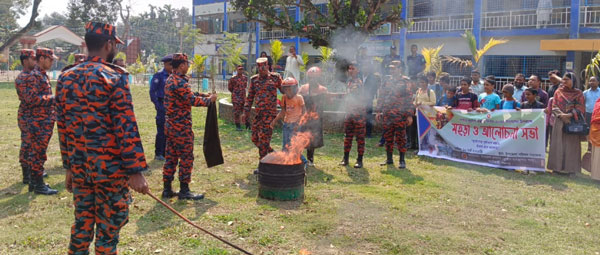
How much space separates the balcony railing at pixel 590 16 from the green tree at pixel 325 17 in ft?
40.3

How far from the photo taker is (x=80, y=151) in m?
3.37

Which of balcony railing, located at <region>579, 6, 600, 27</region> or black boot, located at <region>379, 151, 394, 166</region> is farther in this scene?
balcony railing, located at <region>579, 6, 600, 27</region>

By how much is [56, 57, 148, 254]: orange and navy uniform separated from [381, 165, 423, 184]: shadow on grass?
5029 mm

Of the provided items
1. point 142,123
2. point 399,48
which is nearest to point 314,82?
point 142,123

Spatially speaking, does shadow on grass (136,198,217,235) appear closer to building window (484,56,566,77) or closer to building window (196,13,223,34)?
building window (484,56,566,77)

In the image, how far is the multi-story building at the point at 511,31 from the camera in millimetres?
19312

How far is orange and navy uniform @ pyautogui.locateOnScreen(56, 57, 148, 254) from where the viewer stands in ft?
10.8

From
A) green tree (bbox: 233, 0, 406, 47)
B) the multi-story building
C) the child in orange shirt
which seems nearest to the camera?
the child in orange shirt

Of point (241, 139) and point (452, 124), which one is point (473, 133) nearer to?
point (452, 124)

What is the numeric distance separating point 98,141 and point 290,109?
13.7 feet

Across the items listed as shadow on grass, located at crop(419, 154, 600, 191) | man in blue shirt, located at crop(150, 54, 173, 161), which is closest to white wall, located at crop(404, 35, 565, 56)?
shadow on grass, located at crop(419, 154, 600, 191)

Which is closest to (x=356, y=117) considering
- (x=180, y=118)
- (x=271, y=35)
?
(x=180, y=118)

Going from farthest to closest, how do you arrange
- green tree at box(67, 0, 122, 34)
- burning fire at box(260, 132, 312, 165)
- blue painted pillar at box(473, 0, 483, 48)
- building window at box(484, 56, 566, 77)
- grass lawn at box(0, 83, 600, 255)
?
green tree at box(67, 0, 122, 34)
building window at box(484, 56, 566, 77)
blue painted pillar at box(473, 0, 483, 48)
burning fire at box(260, 132, 312, 165)
grass lawn at box(0, 83, 600, 255)

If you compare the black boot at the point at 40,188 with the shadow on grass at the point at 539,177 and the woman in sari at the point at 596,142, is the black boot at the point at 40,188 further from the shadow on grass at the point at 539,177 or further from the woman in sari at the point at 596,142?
the woman in sari at the point at 596,142
